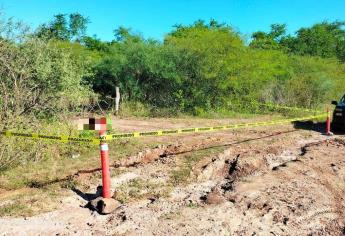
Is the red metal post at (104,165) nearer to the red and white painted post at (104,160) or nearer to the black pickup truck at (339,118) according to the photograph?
the red and white painted post at (104,160)

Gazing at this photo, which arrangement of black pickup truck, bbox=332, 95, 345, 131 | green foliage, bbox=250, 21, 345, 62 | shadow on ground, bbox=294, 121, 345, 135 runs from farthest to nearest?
green foliage, bbox=250, 21, 345, 62 < shadow on ground, bbox=294, 121, 345, 135 < black pickup truck, bbox=332, 95, 345, 131

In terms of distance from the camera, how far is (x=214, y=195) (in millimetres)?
7680

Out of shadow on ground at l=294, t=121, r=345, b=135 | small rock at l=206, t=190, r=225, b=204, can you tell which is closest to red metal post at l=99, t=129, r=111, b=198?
small rock at l=206, t=190, r=225, b=204

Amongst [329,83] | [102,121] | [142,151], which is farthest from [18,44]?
[329,83]

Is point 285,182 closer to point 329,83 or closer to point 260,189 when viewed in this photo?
point 260,189

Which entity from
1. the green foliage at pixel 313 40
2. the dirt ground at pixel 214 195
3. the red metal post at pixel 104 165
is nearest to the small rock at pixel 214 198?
the dirt ground at pixel 214 195

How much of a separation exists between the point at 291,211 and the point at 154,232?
2191mm

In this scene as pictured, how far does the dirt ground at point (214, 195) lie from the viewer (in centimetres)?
637

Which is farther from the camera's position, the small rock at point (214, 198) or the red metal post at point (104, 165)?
the small rock at point (214, 198)

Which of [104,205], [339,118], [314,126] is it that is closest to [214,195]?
[104,205]

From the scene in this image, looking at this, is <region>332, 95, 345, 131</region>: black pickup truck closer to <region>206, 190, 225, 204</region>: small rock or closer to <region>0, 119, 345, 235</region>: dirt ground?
<region>0, 119, 345, 235</region>: dirt ground

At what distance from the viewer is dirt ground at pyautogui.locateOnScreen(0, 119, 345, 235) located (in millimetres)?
6370

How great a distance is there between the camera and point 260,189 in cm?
801

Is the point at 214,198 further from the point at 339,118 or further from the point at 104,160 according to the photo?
the point at 339,118
